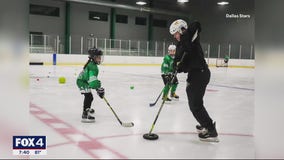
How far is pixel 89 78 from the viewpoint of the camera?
10.3ft

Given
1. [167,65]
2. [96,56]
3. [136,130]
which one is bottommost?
[136,130]

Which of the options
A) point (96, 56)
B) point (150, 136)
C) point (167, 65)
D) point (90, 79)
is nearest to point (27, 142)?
point (150, 136)

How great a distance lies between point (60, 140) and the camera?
2441 mm

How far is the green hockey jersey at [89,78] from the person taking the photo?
3.09 m

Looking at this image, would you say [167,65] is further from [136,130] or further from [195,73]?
[195,73]

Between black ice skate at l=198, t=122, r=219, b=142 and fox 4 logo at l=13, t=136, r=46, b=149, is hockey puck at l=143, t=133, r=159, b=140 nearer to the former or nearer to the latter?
black ice skate at l=198, t=122, r=219, b=142

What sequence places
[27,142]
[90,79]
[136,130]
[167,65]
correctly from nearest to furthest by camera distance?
[27,142]
[136,130]
[90,79]
[167,65]

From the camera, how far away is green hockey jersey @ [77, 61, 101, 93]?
121 inches

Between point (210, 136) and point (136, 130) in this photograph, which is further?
point (136, 130)

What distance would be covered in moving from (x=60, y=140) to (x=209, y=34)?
21811mm

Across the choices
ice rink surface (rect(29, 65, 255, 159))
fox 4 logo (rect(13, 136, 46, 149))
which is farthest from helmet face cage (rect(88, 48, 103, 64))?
fox 4 logo (rect(13, 136, 46, 149))

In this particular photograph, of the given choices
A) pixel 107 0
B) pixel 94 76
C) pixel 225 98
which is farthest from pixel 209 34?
pixel 94 76

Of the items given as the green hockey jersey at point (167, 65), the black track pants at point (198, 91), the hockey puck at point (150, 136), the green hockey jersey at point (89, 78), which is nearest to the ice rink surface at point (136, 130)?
the hockey puck at point (150, 136)

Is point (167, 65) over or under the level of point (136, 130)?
over
